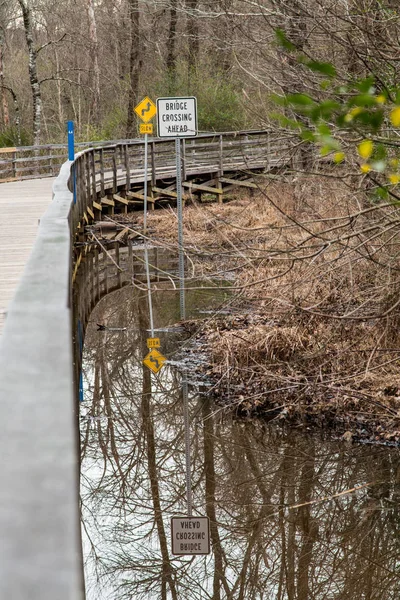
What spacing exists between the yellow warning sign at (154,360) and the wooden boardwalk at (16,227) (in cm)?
186

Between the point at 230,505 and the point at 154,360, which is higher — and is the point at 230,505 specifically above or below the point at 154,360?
below

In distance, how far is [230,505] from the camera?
21.0 feet

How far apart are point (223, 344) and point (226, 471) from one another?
245cm

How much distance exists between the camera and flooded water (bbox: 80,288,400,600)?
5445 mm

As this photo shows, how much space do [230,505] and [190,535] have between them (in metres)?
0.55

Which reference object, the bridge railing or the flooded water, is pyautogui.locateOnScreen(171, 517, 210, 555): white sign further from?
the bridge railing

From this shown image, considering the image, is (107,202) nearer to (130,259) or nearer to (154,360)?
(130,259)

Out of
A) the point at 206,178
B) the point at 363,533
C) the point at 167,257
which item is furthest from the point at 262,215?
the point at 363,533

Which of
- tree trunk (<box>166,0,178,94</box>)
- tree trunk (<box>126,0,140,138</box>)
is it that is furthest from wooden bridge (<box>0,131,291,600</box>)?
tree trunk (<box>126,0,140,138</box>)

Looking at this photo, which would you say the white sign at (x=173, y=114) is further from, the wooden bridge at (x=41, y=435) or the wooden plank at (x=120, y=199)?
the wooden plank at (x=120, y=199)

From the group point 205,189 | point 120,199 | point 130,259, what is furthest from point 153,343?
point 205,189

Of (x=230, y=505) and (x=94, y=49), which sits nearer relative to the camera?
(x=230, y=505)

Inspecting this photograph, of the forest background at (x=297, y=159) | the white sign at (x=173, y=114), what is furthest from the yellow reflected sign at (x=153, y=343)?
the white sign at (x=173, y=114)

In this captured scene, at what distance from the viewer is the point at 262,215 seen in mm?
19422
